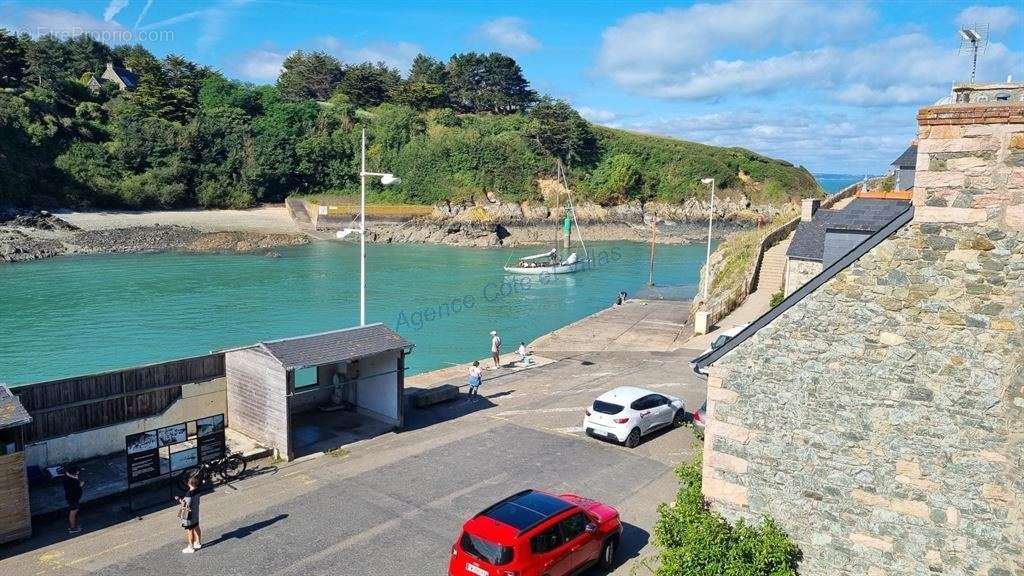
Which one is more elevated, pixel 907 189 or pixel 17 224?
pixel 907 189

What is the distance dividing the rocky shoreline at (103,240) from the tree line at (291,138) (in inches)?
302

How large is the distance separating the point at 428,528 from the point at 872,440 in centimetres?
800

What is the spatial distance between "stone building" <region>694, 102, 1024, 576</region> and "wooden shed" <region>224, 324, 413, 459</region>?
35.0ft

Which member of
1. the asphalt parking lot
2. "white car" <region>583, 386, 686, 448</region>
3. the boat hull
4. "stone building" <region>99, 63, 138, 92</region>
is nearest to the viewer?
the asphalt parking lot

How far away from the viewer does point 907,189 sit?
1448 inches

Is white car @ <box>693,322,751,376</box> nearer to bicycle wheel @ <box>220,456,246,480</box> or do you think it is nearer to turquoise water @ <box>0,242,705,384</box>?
bicycle wheel @ <box>220,456,246,480</box>

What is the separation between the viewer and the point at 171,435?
583 inches

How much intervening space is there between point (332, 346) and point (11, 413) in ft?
22.1

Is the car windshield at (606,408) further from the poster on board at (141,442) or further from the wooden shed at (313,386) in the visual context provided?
the poster on board at (141,442)

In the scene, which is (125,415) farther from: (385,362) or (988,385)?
(988,385)

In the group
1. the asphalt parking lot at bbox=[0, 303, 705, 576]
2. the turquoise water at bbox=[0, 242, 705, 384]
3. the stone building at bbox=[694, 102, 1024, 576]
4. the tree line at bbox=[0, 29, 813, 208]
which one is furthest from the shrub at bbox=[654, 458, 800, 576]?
the tree line at bbox=[0, 29, 813, 208]

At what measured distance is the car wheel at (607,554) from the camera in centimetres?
1159

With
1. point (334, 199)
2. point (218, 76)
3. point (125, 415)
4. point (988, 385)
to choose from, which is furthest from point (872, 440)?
point (218, 76)

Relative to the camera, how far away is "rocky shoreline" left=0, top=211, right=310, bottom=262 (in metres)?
65.8
